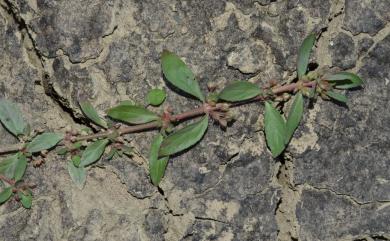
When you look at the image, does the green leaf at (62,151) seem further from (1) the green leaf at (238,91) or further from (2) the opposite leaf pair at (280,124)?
(2) the opposite leaf pair at (280,124)

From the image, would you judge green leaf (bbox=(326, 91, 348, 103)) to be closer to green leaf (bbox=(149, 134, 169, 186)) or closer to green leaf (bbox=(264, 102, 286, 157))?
green leaf (bbox=(264, 102, 286, 157))

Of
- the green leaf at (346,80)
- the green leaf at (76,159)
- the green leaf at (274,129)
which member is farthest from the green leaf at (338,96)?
the green leaf at (76,159)

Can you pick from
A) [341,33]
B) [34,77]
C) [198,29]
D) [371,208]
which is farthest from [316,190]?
[34,77]

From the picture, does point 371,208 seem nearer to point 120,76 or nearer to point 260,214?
point 260,214

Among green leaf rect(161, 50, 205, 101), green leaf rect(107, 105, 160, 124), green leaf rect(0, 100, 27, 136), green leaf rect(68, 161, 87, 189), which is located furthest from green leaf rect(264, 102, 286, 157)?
green leaf rect(0, 100, 27, 136)

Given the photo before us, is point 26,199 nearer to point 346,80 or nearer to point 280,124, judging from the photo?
point 280,124

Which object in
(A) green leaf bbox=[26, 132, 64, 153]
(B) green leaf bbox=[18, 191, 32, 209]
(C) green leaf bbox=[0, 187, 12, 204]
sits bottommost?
(B) green leaf bbox=[18, 191, 32, 209]

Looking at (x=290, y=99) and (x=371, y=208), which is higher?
(x=290, y=99)
